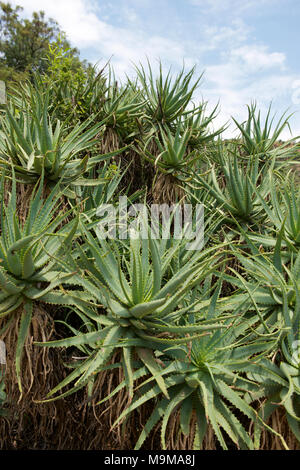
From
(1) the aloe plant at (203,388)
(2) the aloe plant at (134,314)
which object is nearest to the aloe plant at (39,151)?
(2) the aloe plant at (134,314)

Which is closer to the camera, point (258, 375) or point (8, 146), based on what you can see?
point (258, 375)

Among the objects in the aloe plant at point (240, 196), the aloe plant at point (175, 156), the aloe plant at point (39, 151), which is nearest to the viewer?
the aloe plant at point (39, 151)

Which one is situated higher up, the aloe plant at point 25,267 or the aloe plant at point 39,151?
the aloe plant at point 39,151

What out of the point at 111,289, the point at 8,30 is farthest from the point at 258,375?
the point at 8,30

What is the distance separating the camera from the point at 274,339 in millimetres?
2205

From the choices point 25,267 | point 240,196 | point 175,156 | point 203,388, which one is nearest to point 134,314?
point 203,388

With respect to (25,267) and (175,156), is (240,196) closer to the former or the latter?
(175,156)

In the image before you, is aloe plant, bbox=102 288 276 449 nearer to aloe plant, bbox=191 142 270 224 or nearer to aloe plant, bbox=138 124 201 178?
aloe plant, bbox=191 142 270 224

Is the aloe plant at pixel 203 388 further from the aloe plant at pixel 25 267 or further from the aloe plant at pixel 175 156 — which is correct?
the aloe plant at pixel 175 156

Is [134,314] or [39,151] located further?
[39,151]

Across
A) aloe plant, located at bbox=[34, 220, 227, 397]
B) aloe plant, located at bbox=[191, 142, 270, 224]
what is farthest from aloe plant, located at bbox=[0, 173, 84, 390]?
aloe plant, located at bbox=[191, 142, 270, 224]
